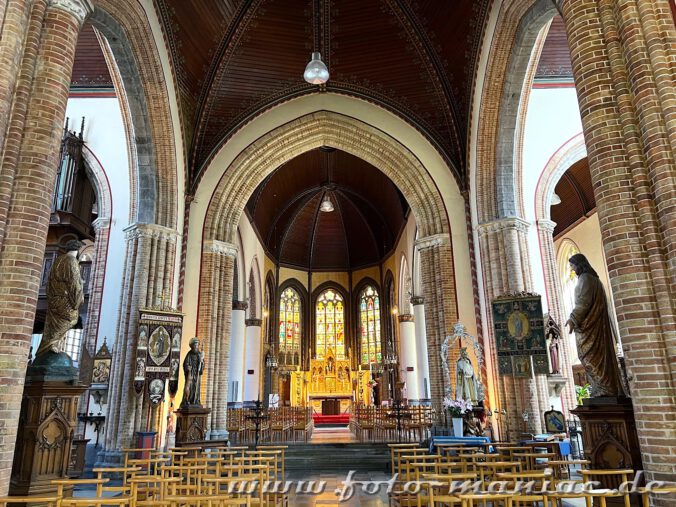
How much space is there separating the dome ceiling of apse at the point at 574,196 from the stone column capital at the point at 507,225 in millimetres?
6438

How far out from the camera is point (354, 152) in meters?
15.4

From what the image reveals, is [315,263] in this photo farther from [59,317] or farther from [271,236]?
[59,317]

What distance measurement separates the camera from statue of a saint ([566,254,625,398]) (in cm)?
609

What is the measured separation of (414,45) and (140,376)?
10.6 metres

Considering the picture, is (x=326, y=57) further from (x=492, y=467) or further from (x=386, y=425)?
(x=492, y=467)

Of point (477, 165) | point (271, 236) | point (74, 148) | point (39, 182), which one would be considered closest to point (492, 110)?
point (477, 165)

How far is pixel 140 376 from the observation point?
10.6 metres

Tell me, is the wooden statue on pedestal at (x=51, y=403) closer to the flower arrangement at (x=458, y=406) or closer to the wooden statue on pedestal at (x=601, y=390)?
the wooden statue on pedestal at (x=601, y=390)

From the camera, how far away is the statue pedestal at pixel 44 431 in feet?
19.3

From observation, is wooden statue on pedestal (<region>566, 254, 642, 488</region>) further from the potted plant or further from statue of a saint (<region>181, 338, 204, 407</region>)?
statue of a saint (<region>181, 338, 204, 407</region>)

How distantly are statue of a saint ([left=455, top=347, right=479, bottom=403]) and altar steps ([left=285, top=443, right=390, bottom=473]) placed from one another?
97.3 inches

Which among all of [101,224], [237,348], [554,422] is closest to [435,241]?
[554,422]

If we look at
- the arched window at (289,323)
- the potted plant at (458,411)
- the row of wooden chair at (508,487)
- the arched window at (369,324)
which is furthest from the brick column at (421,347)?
the row of wooden chair at (508,487)

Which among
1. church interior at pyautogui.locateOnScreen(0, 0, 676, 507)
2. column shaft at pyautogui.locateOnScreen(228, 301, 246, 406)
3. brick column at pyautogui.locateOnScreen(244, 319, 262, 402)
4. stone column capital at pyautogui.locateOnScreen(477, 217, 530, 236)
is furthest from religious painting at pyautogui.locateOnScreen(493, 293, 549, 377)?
brick column at pyautogui.locateOnScreen(244, 319, 262, 402)
